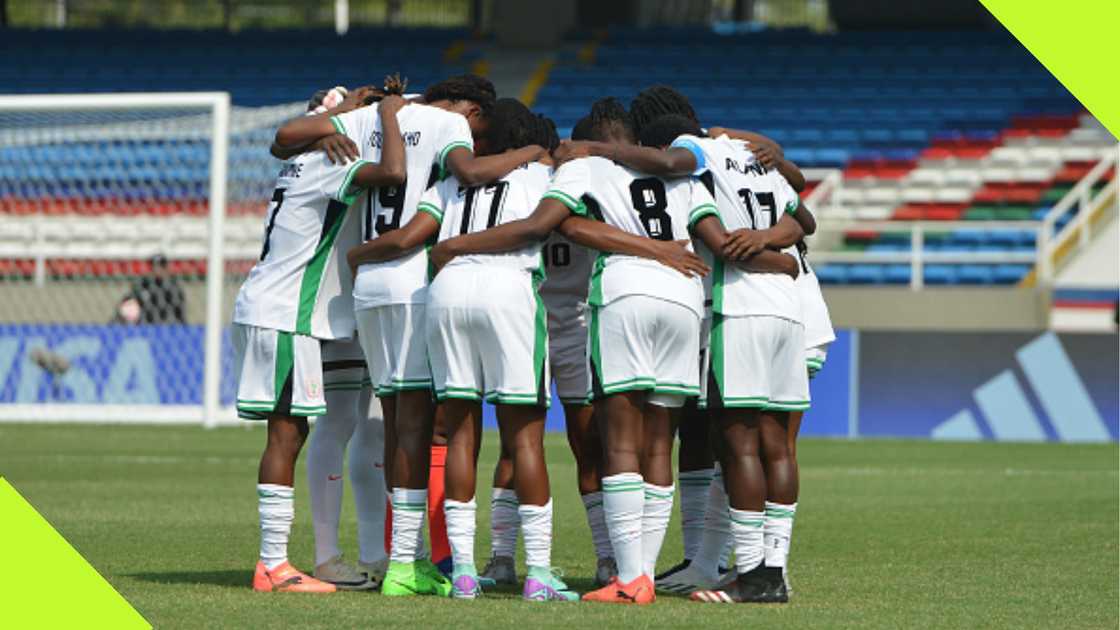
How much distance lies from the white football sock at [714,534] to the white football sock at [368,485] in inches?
49.2

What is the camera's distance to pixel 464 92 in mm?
6992

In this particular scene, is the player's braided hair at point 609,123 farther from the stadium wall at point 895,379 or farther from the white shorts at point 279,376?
the stadium wall at point 895,379

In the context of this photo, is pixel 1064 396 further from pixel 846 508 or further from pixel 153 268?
pixel 153 268

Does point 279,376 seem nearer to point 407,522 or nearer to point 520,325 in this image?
point 407,522

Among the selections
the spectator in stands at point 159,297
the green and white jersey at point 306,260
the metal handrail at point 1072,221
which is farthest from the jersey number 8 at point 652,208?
the metal handrail at point 1072,221

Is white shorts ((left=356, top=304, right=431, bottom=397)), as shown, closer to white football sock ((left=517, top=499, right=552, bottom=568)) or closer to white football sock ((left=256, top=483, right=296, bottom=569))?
white football sock ((left=256, top=483, right=296, bottom=569))

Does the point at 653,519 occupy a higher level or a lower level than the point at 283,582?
higher

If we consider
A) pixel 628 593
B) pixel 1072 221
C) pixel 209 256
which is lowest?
pixel 1072 221

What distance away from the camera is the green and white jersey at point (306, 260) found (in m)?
6.99

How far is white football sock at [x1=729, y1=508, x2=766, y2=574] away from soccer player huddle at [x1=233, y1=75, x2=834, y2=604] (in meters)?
0.02

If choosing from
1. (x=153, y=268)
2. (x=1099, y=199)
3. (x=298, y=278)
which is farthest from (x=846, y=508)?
(x=1099, y=199)

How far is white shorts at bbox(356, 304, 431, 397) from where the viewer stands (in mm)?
6781

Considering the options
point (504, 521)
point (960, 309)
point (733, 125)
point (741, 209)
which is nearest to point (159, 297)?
point (960, 309)

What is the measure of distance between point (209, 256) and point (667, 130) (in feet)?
38.5
